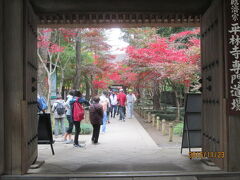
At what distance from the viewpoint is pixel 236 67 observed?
6.01 metres

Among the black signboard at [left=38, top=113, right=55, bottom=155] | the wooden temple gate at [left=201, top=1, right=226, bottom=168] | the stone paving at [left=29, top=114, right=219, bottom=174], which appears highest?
the wooden temple gate at [left=201, top=1, right=226, bottom=168]

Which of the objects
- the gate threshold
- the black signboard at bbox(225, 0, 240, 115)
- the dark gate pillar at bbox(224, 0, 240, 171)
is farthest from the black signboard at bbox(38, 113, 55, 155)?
the black signboard at bbox(225, 0, 240, 115)

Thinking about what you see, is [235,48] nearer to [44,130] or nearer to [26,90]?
[26,90]

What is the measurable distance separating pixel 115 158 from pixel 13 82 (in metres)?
3.58

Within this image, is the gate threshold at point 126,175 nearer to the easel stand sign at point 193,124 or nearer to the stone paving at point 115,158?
the stone paving at point 115,158

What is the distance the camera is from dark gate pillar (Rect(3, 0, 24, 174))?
607 cm

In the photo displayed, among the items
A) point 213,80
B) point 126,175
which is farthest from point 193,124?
point 126,175

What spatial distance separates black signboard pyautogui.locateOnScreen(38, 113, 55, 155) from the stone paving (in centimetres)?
46

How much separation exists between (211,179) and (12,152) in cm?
392

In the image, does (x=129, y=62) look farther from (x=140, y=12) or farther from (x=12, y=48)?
(x=12, y=48)

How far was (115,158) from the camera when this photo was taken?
834 cm

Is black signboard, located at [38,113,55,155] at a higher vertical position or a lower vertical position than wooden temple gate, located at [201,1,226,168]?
lower

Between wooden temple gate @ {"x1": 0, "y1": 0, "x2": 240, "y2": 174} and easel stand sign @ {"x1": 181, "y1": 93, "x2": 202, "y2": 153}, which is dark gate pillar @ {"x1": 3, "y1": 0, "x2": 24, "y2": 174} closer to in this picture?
wooden temple gate @ {"x1": 0, "y1": 0, "x2": 240, "y2": 174}

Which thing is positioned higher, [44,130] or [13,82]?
[13,82]
